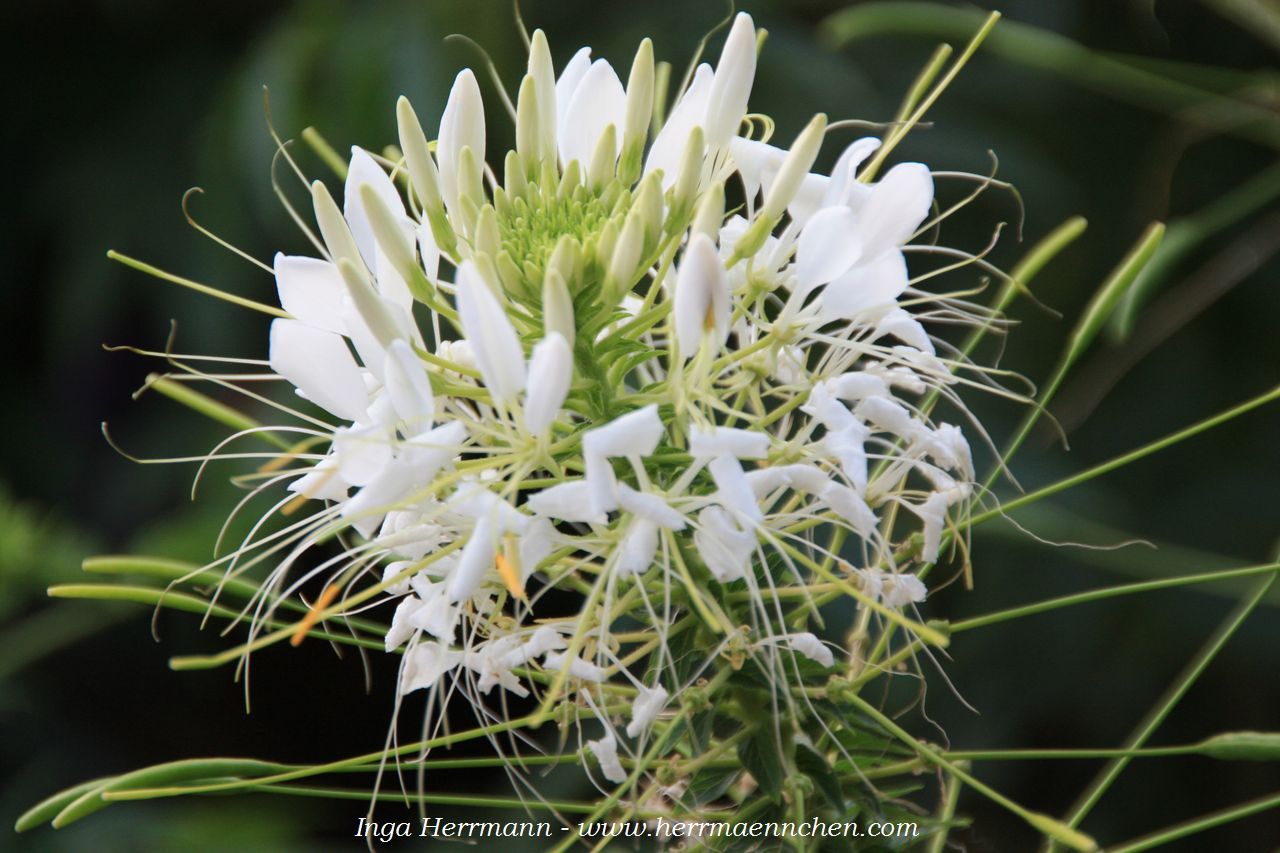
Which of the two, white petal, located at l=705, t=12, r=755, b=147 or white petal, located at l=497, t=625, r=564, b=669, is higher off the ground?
white petal, located at l=705, t=12, r=755, b=147

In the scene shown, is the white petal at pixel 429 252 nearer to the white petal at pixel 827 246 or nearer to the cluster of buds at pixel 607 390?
the cluster of buds at pixel 607 390

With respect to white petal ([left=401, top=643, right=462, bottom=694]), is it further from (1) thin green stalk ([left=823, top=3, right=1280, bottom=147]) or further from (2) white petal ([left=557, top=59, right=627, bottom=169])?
(1) thin green stalk ([left=823, top=3, right=1280, bottom=147])

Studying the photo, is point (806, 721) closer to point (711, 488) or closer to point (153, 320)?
point (711, 488)

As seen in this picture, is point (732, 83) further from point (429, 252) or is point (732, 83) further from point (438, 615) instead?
point (438, 615)

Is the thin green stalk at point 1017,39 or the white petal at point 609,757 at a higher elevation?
the thin green stalk at point 1017,39

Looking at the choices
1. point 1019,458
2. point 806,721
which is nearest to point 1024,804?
point 1019,458

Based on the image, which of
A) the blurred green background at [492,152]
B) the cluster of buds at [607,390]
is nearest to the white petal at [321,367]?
the cluster of buds at [607,390]

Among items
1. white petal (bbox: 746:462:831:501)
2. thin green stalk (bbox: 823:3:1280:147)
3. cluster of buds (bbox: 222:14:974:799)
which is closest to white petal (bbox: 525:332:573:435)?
cluster of buds (bbox: 222:14:974:799)
